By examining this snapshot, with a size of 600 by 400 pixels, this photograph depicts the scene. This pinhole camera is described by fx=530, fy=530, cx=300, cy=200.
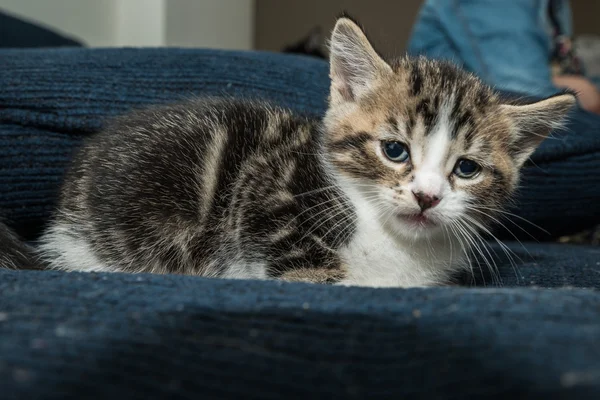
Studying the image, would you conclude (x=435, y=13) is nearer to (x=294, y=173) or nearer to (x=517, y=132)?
(x=517, y=132)

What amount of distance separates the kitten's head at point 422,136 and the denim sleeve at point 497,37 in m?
1.20

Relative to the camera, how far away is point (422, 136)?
93cm

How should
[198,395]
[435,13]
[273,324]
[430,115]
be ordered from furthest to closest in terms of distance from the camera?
1. [435,13]
2. [430,115]
3. [273,324]
4. [198,395]

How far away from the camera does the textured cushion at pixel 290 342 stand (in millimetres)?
439

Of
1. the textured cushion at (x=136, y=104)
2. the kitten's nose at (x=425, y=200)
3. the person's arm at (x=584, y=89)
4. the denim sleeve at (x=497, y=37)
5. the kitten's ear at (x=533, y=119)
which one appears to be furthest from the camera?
the person's arm at (x=584, y=89)

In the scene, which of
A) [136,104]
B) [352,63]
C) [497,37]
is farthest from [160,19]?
[352,63]

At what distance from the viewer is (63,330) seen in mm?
513

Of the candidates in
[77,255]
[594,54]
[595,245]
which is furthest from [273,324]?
[594,54]

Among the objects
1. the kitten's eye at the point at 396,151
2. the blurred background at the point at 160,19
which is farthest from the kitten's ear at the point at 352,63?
the blurred background at the point at 160,19

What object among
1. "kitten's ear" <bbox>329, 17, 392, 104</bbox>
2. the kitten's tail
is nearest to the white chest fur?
"kitten's ear" <bbox>329, 17, 392, 104</bbox>

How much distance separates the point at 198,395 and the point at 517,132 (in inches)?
33.0

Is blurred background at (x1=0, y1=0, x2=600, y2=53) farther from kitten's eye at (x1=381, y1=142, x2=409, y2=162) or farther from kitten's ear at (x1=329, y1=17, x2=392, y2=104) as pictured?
kitten's eye at (x1=381, y1=142, x2=409, y2=162)

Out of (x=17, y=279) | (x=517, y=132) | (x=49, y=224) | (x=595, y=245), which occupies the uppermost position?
(x=517, y=132)

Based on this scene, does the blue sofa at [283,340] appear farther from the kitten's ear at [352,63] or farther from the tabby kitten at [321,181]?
the kitten's ear at [352,63]
